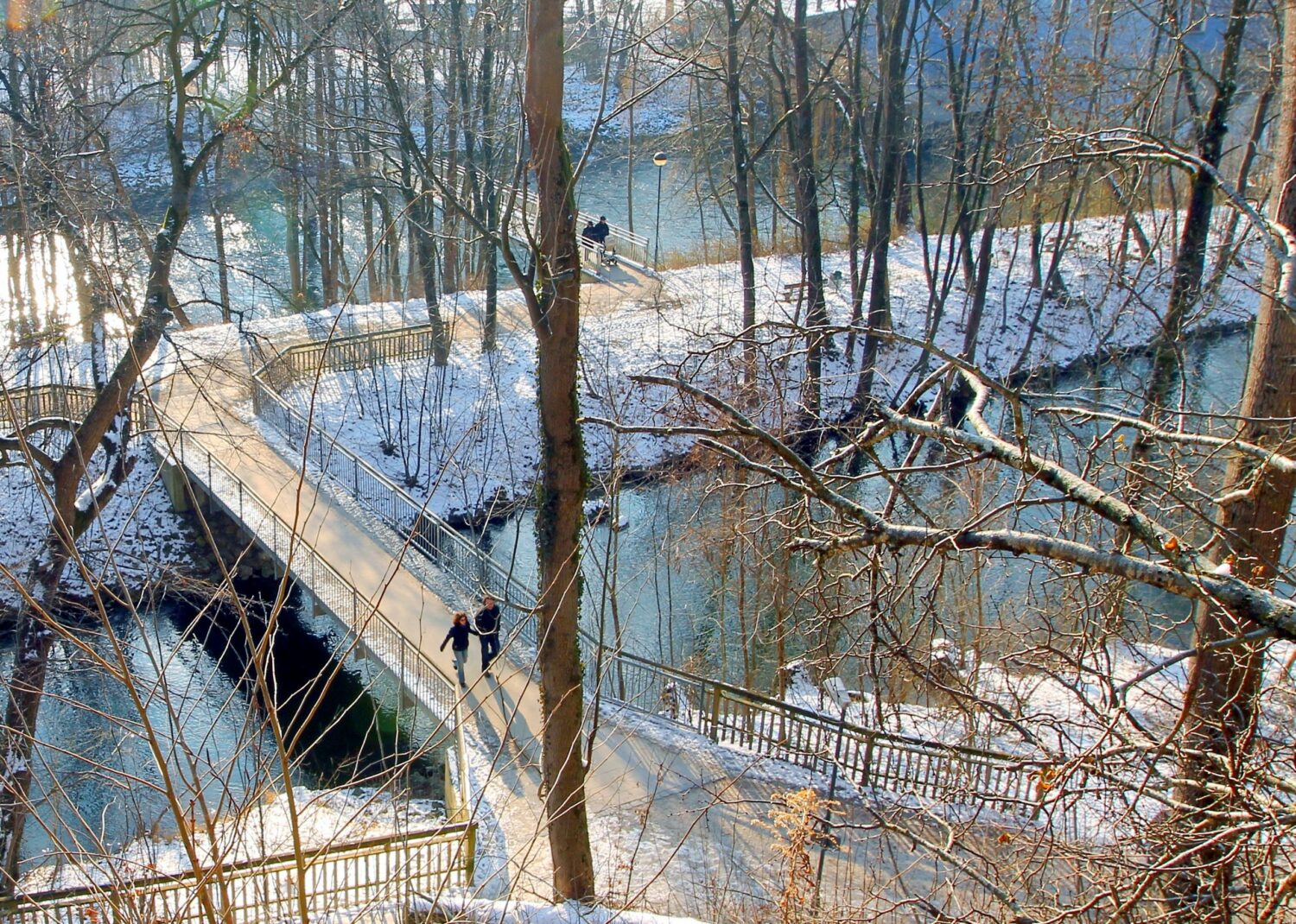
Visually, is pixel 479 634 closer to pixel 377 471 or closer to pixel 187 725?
pixel 187 725

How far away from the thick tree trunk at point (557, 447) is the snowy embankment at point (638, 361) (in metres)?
9.38

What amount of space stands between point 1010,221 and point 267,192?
77.9 ft

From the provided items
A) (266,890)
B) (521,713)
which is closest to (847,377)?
(521,713)

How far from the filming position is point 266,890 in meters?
4.59

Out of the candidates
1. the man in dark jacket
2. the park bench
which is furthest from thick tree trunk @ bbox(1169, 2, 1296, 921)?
the park bench

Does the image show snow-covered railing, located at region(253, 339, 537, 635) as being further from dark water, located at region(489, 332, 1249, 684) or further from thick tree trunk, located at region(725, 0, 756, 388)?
thick tree trunk, located at region(725, 0, 756, 388)

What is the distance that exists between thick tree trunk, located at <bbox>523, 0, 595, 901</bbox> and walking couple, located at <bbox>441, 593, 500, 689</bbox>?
4308 mm

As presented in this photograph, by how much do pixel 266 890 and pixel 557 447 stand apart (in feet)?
10.9

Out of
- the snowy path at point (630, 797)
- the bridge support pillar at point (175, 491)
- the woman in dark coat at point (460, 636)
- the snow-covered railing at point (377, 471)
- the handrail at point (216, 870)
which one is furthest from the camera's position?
the bridge support pillar at point (175, 491)

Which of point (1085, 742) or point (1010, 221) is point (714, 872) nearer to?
point (1085, 742)

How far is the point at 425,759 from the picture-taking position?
15258 millimetres

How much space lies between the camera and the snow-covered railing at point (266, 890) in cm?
392

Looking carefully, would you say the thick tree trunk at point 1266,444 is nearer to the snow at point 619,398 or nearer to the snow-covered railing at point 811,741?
the snow-covered railing at point 811,741

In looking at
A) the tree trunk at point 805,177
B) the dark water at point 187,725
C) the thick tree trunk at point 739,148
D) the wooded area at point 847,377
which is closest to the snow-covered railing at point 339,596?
the dark water at point 187,725
